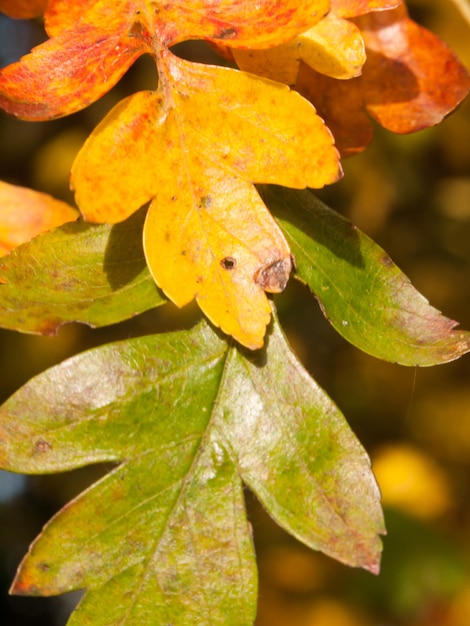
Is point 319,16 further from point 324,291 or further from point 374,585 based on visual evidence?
point 374,585

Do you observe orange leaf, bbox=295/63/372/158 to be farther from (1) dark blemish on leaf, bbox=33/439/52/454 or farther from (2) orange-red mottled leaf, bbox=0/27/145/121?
(1) dark blemish on leaf, bbox=33/439/52/454

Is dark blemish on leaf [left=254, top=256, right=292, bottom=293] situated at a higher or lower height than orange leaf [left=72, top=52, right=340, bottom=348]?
lower

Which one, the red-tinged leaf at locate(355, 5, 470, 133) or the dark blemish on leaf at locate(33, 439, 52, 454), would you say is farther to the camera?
the red-tinged leaf at locate(355, 5, 470, 133)

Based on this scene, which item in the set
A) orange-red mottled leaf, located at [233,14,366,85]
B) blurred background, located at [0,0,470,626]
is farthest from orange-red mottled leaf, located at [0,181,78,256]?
blurred background, located at [0,0,470,626]

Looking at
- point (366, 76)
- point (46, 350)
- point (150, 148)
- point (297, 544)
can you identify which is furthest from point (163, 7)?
point (297, 544)

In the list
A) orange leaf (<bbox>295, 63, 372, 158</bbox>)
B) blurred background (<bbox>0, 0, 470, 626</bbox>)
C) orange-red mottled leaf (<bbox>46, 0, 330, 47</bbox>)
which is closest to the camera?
orange-red mottled leaf (<bbox>46, 0, 330, 47</bbox>)

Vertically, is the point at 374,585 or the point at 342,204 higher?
the point at 342,204
